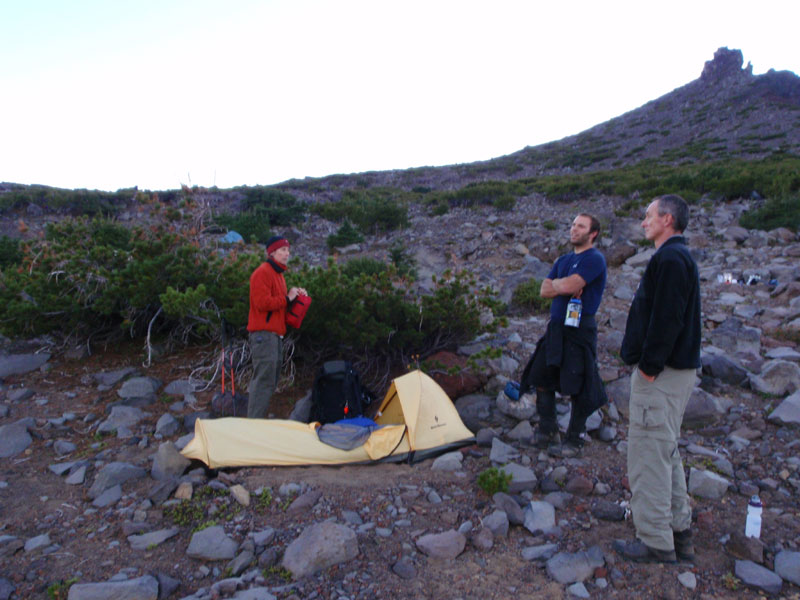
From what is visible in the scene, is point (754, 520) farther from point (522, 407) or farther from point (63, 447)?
point (63, 447)

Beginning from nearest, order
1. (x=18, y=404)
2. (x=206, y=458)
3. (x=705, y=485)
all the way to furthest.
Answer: (x=705, y=485), (x=206, y=458), (x=18, y=404)

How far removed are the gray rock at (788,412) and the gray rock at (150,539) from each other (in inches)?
186

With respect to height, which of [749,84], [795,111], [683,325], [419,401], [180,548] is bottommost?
[180,548]

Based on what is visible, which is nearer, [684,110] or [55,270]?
[55,270]

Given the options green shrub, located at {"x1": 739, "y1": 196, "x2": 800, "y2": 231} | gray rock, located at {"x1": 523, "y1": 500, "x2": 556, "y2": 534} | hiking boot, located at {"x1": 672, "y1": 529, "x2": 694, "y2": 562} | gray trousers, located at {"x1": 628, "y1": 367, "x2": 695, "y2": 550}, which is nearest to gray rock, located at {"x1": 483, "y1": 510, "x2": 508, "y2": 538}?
gray rock, located at {"x1": 523, "y1": 500, "x2": 556, "y2": 534}

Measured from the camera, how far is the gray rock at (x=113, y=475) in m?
3.98

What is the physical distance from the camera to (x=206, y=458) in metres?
4.04

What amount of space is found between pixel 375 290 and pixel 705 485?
12.1 feet

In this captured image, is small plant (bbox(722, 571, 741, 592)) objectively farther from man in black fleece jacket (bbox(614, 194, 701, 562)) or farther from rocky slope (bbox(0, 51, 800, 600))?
man in black fleece jacket (bbox(614, 194, 701, 562))

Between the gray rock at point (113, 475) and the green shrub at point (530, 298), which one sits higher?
the green shrub at point (530, 298)

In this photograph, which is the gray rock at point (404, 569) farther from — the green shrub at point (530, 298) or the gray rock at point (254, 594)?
the green shrub at point (530, 298)

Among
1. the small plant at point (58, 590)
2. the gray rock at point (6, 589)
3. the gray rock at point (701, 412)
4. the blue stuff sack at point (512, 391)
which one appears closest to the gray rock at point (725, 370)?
the gray rock at point (701, 412)

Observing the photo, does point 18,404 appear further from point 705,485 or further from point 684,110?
point 684,110

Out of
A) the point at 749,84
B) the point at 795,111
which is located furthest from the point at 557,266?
the point at 749,84
